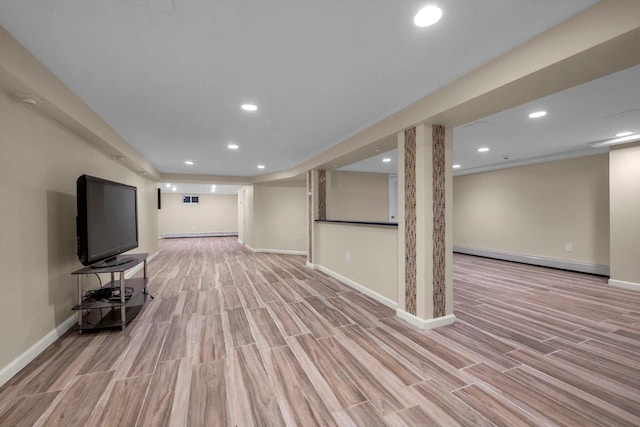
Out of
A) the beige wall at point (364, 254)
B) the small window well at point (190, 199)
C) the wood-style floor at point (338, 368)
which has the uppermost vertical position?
the small window well at point (190, 199)

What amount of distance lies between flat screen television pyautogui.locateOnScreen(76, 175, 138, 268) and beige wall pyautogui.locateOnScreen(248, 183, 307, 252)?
4343 millimetres

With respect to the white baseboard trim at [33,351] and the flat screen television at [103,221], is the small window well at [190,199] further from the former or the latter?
the white baseboard trim at [33,351]

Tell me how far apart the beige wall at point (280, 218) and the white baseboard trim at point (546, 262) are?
4.81 m

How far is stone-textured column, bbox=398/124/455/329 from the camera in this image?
262 centimetres

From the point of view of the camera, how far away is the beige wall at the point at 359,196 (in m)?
6.64

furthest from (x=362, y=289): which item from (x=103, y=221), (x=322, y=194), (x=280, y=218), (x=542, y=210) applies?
(x=542, y=210)

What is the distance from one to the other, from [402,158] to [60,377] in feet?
11.4

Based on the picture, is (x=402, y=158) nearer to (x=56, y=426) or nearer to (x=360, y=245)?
(x=360, y=245)

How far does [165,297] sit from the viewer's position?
3.66 m

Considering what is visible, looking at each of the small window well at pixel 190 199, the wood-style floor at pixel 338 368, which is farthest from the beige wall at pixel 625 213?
the small window well at pixel 190 199

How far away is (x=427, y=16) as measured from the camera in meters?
1.47

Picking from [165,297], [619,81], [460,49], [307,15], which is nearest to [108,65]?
[307,15]

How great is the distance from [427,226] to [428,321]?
0.97 m

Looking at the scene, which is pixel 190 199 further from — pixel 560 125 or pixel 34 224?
pixel 560 125
